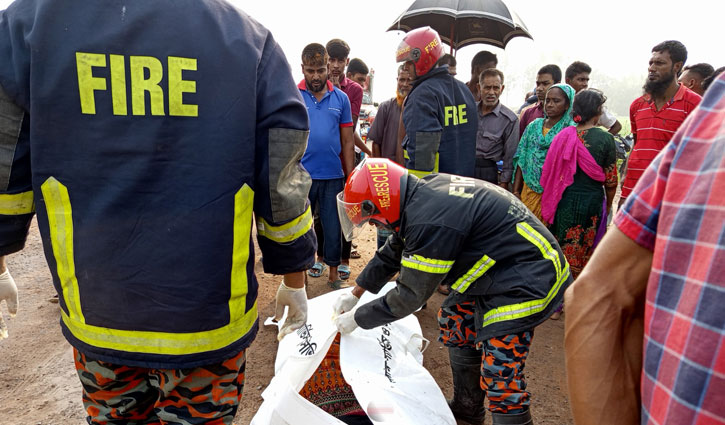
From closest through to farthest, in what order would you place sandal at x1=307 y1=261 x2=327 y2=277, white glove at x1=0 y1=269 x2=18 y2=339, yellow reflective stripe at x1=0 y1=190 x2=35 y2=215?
yellow reflective stripe at x1=0 y1=190 x2=35 y2=215, white glove at x1=0 y1=269 x2=18 y2=339, sandal at x1=307 y1=261 x2=327 y2=277

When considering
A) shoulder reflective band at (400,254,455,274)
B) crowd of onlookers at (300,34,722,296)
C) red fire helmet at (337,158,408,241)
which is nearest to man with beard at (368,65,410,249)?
crowd of onlookers at (300,34,722,296)

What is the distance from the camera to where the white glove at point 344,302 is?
2.55m

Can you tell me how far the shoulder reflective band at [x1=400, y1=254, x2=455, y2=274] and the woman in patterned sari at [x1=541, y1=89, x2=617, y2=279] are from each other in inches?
79.7

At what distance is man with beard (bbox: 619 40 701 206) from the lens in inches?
146

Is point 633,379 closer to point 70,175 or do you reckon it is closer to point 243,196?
point 243,196

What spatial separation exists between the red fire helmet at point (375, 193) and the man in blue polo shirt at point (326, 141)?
5.40 feet

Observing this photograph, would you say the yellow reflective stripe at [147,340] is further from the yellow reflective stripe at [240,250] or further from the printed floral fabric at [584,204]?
the printed floral fabric at [584,204]

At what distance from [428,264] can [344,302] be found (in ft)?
2.77

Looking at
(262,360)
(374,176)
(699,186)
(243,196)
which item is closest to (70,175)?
(243,196)

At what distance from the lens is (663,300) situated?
25.9 inches

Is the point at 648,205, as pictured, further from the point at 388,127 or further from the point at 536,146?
the point at 388,127

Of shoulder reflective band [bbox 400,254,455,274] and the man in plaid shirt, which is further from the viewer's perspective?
shoulder reflective band [bbox 400,254,455,274]

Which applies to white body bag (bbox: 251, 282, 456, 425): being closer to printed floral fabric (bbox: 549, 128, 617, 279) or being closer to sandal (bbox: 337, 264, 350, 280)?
sandal (bbox: 337, 264, 350, 280)

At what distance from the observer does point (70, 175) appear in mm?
1166
